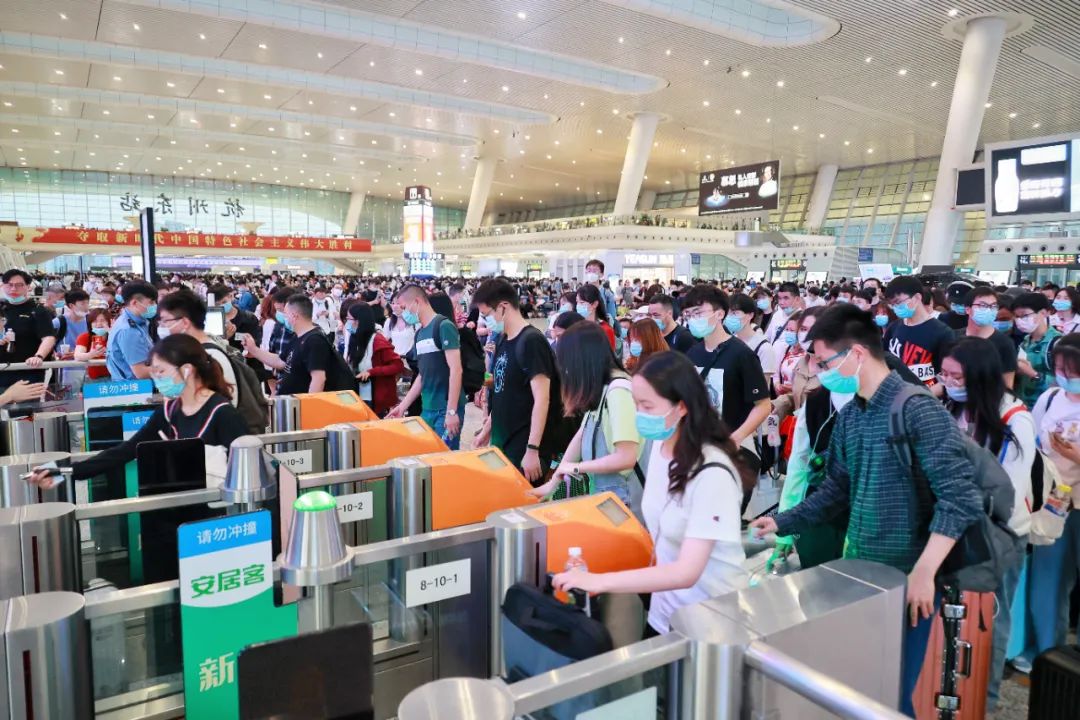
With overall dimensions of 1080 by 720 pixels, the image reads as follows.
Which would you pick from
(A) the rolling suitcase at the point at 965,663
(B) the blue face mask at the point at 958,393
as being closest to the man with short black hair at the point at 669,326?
(B) the blue face mask at the point at 958,393

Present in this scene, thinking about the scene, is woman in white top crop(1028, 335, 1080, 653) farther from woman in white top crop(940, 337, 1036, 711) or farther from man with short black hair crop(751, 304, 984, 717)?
man with short black hair crop(751, 304, 984, 717)

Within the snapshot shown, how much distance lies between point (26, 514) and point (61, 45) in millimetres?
21889

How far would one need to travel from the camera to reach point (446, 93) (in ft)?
78.4

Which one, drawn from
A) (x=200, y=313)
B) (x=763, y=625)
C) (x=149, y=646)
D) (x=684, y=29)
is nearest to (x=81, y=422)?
(x=200, y=313)

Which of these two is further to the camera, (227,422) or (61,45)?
(61,45)

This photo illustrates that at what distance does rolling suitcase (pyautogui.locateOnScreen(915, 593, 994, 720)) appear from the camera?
2.07 m

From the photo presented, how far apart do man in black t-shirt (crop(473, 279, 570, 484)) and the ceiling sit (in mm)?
13492

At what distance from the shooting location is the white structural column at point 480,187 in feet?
114

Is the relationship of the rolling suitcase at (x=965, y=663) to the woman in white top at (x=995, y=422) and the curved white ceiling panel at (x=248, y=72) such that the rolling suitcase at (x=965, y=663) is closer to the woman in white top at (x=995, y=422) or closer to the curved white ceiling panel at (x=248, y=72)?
the woman in white top at (x=995, y=422)

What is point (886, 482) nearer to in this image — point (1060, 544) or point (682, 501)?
point (682, 501)

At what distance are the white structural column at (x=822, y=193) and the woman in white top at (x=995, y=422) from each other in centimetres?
3503

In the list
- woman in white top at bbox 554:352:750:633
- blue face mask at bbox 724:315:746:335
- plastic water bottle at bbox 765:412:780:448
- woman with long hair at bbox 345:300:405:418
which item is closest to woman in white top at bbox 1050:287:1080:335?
plastic water bottle at bbox 765:412:780:448

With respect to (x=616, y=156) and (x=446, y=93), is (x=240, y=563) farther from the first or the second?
(x=616, y=156)

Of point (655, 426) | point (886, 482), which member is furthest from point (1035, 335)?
point (655, 426)
